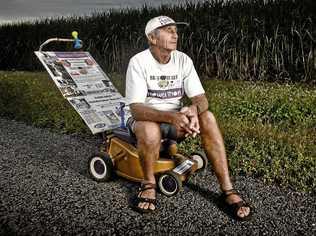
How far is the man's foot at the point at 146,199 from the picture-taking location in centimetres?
421

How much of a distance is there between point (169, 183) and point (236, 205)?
0.65 metres


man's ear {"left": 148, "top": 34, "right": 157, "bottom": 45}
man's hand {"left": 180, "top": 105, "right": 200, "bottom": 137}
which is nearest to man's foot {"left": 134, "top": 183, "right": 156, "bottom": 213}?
man's hand {"left": 180, "top": 105, "right": 200, "bottom": 137}

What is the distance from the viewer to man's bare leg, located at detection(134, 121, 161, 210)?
13.7 ft

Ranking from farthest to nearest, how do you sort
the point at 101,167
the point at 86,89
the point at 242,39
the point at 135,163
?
1. the point at 242,39
2. the point at 86,89
3. the point at 101,167
4. the point at 135,163

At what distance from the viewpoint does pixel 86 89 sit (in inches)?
231

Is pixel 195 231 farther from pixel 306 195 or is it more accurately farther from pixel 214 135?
pixel 306 195

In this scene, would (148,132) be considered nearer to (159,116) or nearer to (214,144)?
(159,116)

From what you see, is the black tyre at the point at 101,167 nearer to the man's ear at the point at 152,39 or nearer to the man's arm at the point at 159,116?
the man's arm at the point at 159,116

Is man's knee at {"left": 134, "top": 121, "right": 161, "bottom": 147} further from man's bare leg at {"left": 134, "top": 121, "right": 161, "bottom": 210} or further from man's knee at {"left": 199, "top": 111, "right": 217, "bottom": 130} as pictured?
man's knee at {"left": 199, "top": 111, "right": 217, "bottom": 130}

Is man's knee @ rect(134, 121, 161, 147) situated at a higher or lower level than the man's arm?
lower

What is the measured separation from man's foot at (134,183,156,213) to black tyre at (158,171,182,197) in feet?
0.47

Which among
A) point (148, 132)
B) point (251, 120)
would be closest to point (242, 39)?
point (251, 120)

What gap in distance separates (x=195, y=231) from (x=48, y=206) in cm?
135

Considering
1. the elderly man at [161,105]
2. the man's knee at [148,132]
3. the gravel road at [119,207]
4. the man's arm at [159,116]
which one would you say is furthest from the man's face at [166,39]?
the gravel road at [119,207]
